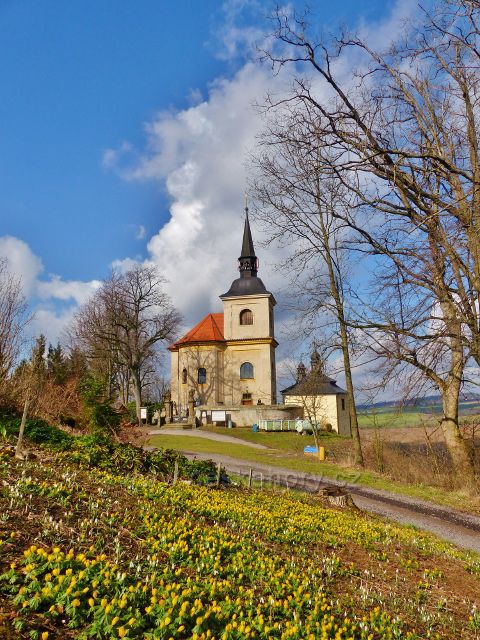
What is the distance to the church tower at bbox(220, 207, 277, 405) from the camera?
160ft

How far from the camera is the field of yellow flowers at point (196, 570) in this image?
334cm

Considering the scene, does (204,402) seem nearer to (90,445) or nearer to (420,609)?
(90,445)

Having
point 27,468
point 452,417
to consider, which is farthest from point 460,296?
point 27,468

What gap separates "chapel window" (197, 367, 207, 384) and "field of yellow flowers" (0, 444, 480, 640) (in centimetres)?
4109

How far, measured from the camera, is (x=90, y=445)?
9469 mm

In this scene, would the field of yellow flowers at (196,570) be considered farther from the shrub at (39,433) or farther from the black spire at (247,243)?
the black spire at (247,243)

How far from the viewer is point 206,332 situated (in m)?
51.6

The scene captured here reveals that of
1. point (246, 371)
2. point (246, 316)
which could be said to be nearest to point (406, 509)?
point (246, 371)

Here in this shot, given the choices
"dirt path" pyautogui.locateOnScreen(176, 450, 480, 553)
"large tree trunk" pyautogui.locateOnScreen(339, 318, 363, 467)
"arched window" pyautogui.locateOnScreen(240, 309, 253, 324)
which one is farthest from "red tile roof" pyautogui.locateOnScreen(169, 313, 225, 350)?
"dirt path" pyautogui.locateOnScreen(176, 450, 480, 553)

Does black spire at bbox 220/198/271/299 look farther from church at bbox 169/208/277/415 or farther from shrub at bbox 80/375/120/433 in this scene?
shrub at bbox 80/375/120/433

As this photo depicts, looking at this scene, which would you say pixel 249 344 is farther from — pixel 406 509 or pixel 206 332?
pixel 406 509

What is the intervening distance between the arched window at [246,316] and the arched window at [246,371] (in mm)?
4326

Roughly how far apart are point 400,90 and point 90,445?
10695 millimetres

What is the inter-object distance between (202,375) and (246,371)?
443 centimetres
